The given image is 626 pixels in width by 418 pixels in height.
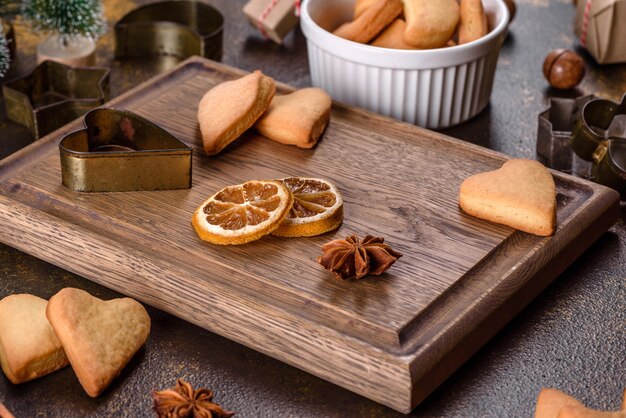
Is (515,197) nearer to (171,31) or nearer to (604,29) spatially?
(604,29)

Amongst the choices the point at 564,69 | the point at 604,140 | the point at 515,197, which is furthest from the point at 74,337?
the point at 564,69

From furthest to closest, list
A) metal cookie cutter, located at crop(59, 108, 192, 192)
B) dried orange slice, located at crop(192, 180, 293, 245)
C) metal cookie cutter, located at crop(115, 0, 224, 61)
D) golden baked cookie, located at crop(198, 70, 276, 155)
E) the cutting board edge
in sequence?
metal cookie cutter, located at crop(115, 0, 224, 61)
golden baked cookie, located at crop(198, 70, 276, 155)
metal cookie cutter, located at crop(59, 108, 192, 192)
dried orange slice, located at crop(192, 180, 293, 245)
the cutting board edge

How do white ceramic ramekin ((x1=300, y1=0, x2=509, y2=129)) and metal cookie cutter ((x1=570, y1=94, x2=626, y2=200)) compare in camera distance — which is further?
white ceramic ramekin ((x1=300, y1=0, x2=509, y2=129))

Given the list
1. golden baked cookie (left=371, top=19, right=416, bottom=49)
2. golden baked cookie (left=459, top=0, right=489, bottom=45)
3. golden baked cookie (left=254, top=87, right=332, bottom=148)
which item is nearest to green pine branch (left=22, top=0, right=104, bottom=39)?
golden baked cookie (left=254, top=87, right=332, bottom=148)

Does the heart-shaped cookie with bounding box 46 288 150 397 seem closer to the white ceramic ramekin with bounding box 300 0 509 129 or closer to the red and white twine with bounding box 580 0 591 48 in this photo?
the white ceramic ramekin with bounding box 300 0 509 129

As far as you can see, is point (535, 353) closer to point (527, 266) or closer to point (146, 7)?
point (527, 266)

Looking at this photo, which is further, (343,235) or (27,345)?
(343,235)

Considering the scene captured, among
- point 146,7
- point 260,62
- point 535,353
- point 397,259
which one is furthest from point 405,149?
point 146,7
